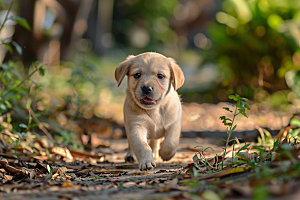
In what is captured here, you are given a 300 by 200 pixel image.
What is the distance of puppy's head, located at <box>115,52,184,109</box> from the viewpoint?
136 inches

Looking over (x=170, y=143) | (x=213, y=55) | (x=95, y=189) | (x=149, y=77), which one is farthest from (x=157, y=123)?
(x=213, y=55)

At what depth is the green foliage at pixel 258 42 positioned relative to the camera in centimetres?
736

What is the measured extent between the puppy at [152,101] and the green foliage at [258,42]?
14.0 feet

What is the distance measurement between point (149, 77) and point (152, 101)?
0.30m

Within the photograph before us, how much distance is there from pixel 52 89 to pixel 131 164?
4078 mm

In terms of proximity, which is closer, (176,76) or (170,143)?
(170,143)

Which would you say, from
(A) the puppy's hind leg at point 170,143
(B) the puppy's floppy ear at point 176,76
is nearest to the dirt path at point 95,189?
(A) the puppy's hind leg at point 170,143

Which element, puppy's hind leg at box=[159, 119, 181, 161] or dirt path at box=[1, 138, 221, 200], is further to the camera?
puppy's hind leg at box=[159, 119, 181, 161]

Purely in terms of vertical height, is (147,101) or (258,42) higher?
(258,42)

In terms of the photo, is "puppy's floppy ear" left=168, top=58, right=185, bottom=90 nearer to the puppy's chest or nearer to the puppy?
the puppy

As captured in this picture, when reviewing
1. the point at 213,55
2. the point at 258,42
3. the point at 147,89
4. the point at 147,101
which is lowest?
the point at 147,101

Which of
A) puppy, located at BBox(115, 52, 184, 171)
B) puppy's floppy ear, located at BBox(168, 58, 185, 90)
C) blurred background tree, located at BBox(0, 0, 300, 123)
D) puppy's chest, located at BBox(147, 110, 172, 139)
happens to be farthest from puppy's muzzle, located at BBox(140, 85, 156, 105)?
blurred background tree, located at BBox(0, 0, 300, 123)

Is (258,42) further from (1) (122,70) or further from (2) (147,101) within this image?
(2) (147,101)

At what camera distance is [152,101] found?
11.4 ft
